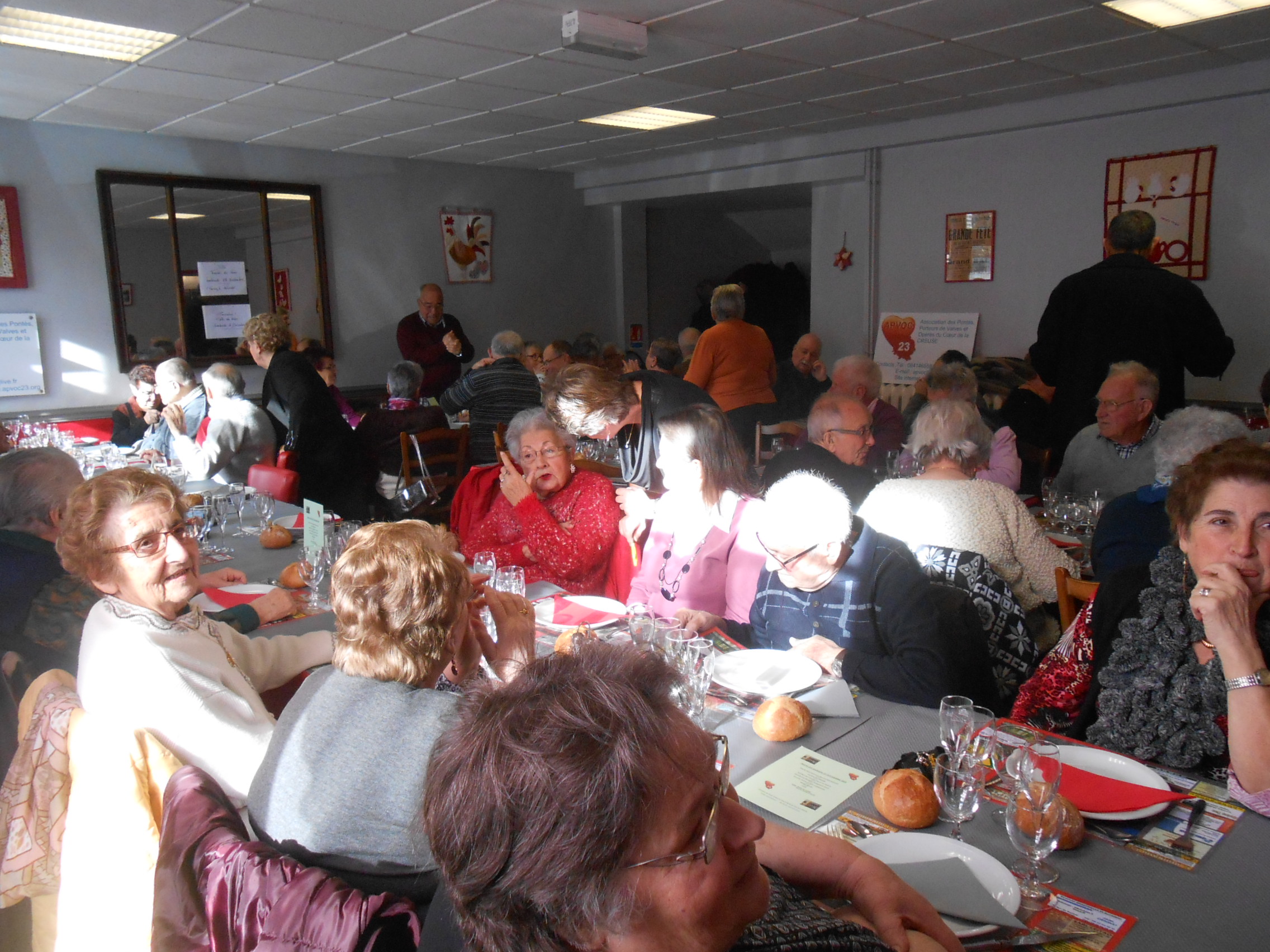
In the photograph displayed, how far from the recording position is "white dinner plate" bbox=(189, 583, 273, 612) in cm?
269

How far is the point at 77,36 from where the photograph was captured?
465 centimetres

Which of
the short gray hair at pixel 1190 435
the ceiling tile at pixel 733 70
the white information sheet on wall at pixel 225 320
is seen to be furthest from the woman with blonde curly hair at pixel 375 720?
the white information sheet on wall at pixel 225 320

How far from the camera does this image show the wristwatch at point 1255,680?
1.60m

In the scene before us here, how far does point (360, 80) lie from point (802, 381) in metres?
3.91

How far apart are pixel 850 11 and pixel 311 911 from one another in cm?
453

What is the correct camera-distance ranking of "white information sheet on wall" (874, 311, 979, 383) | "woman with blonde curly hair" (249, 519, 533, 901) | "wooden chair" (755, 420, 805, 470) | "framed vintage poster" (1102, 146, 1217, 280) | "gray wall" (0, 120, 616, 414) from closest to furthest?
"woman with blonde curly hair" (249, 519, 533, 901)
"wooden chair" (755, 420, 805, 470)
"framed vintage poster" (1102, 146, 1217, 280)
"gray wall" (0, 120, 616, 414)
"white information sheet on wall" (874, 311, 979, 383)

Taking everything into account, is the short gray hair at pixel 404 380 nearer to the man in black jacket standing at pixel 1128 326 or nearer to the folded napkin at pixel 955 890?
the man in black jacket standing at pixel 1128 326

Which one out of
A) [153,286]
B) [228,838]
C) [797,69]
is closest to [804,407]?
[797,69]

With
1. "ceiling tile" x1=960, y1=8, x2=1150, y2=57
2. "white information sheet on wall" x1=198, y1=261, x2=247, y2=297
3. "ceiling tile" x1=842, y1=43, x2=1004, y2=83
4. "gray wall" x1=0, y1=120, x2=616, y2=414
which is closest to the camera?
"ceiling tile" x1=960, y1=8, x2=1150, y2=57

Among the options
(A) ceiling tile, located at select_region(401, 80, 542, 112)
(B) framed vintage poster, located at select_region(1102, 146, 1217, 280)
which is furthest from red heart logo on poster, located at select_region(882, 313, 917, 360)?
(A) ceiling tile, located at select_region(401, 80, 542, 112)

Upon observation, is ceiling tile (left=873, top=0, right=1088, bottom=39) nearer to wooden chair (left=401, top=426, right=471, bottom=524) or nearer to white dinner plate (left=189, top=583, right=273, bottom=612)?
wooden chair (left=401, top=426, right=471, bottom=524)

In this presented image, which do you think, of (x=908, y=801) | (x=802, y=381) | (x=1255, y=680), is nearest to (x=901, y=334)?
(x=802, y=381)

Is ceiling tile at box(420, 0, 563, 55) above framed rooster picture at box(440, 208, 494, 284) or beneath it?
above

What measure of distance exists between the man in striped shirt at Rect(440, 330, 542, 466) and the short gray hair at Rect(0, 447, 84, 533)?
10.3 feet
